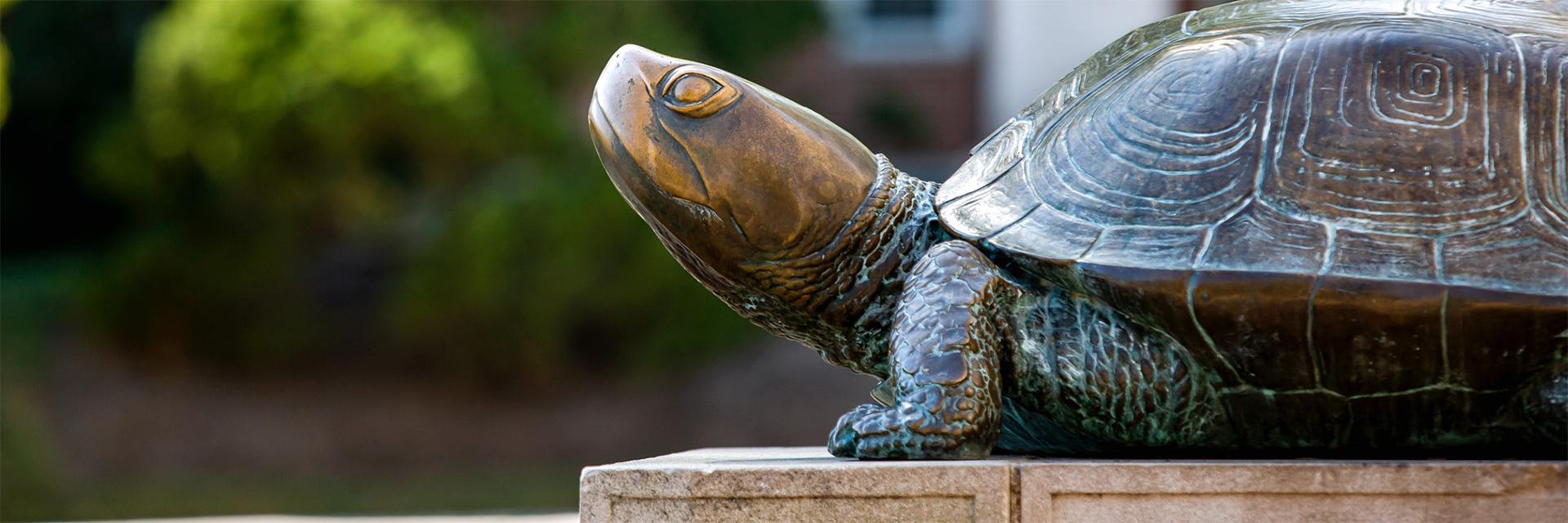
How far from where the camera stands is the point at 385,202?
36.3 feet

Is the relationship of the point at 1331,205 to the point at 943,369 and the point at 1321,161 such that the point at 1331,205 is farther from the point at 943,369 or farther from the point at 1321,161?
the point at 943,369

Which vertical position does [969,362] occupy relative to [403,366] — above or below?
below

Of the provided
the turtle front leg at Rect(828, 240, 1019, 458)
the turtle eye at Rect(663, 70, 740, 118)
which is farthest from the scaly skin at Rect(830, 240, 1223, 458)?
the turtle eye at Rect(663, 70, 740, 118)

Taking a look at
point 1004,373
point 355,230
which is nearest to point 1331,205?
point 1004,373

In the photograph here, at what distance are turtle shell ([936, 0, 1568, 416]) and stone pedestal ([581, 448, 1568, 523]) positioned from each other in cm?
22

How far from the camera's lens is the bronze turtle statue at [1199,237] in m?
2.52

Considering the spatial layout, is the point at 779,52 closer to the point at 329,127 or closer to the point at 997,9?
the point at 997,9

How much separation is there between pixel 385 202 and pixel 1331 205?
9.32 meters

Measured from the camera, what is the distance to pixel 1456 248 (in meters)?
2.50

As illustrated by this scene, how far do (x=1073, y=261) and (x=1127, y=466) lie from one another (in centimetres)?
37

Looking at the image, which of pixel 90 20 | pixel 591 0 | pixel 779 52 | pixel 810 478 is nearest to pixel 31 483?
pixel 591 0

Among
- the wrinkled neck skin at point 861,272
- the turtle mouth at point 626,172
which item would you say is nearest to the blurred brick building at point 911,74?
the wrinkled neck skin at point 861,272

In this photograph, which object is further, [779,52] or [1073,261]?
[779,52]

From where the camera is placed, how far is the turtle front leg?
2.56 meters
